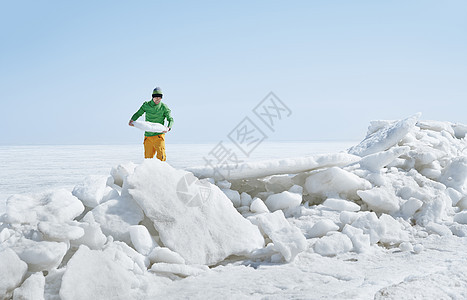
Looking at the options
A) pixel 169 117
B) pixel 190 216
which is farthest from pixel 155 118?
pixel 190 216

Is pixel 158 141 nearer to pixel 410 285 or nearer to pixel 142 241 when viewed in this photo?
pixel 142 241

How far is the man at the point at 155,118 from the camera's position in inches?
190

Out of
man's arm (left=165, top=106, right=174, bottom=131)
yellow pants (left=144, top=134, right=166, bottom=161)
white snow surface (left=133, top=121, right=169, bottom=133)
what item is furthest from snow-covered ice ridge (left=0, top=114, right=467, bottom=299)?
man's arm (left=165, top=106, right=174, bottom=131)

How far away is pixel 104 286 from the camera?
6.33ft

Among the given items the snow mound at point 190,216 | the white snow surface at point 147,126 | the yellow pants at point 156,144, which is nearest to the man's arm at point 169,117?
the yellow pants at point 156,144

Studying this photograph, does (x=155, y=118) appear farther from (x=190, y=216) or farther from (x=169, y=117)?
(x=190, y=216)

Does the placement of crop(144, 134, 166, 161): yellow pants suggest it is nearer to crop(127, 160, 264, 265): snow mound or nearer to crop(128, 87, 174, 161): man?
crop(128, 87, 174, 161): man

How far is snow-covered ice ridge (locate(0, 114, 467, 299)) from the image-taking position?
2.01 m

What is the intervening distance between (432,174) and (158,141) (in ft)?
10.4

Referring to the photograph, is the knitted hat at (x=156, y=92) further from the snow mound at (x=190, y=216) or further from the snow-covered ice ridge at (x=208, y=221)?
the snow mound at (x=190, y=216)

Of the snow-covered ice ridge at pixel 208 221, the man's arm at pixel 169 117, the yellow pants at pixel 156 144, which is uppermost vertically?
the man's arm at pixel 169 117

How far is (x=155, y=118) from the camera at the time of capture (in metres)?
4.91

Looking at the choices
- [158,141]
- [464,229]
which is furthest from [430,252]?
[158,141]

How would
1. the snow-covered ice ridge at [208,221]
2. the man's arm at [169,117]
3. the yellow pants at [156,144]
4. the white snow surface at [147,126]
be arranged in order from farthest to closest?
the man's arm at [169,117], the yellow pants at [156,144], the white snow surface at [147,126], the snow-covered ice ridge at [208,221]
